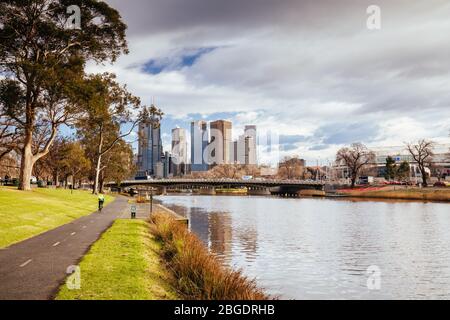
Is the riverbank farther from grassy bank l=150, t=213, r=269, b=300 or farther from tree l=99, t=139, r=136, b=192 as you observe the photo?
grassy bank l=150, t=213, r=269, b=300

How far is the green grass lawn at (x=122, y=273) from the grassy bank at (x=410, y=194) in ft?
302

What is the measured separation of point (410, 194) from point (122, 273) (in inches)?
4114

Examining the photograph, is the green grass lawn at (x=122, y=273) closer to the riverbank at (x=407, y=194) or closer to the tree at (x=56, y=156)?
the tree at (x=56, y=156)

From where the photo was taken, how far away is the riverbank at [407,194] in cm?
9836

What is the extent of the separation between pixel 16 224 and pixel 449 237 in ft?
109

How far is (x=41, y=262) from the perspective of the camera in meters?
17.0

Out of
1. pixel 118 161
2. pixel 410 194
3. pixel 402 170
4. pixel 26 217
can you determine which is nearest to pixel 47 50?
pixel 26 217

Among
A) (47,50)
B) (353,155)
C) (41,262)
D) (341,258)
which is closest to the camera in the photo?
(41,262)

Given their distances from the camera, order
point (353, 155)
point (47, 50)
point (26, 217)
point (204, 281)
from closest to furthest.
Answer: point (204, 281) → point (26, 217) → point (47, 50) → point (353, 155)

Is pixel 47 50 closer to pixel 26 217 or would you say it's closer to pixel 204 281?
pixel 26 217

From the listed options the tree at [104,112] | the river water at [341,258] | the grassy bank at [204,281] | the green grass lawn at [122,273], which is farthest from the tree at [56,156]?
the grassy bank at [204,281]

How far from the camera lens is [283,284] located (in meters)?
19.0
